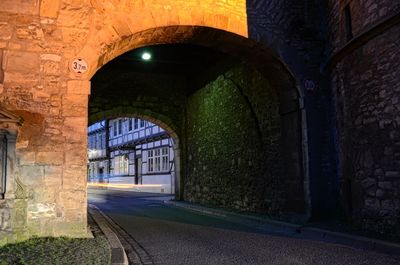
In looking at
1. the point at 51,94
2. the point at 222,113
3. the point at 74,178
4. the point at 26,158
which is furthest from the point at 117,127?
the point at 26,158

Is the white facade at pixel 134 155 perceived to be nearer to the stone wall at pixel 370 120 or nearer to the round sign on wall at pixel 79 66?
the stone wall at pixel 370 120

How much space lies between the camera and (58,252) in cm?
575

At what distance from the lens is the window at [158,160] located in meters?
23.2

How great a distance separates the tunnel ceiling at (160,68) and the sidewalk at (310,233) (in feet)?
16.7

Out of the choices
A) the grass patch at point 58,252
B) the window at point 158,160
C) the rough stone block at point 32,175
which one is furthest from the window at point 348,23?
the window at point 158,160

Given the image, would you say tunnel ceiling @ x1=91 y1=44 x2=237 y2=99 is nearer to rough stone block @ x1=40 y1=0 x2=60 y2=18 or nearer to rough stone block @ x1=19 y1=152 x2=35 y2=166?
rough stone block @ x1=40 y1=0 x2=60 y2=18

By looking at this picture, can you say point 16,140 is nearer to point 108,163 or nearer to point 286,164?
point 286,164

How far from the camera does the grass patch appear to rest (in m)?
5.06

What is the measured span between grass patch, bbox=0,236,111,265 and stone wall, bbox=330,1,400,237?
455 centimetres

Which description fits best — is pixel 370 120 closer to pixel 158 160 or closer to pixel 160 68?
pixel 160 68

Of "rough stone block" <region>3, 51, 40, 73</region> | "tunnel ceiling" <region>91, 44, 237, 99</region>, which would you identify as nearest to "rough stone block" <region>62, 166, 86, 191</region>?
"rough stone block" <region>3, 51, 40, 73</region>

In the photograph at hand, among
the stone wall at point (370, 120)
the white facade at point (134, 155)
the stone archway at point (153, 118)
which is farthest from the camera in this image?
the white facade at point (134, 155)

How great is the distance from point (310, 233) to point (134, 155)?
69.7 feet

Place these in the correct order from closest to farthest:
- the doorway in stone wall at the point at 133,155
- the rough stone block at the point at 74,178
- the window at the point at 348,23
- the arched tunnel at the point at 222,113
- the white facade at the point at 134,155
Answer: the rough stone block at the point at 74,178 → the window at the point at 348,23 → the arched tunnel at the point at 222,113 → the doorway in stone wall at the point at 133,155 → the white facade at the point at 134,155
